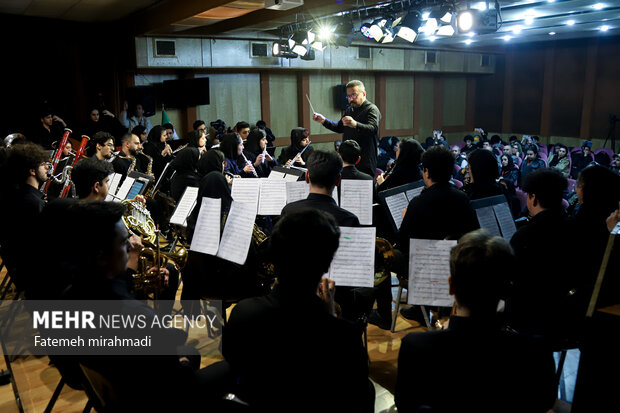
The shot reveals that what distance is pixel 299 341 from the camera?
143 cm

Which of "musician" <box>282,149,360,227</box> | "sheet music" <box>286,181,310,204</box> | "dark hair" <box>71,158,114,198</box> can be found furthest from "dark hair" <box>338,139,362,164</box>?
"dark hair" <box>71,158,114,198</box>

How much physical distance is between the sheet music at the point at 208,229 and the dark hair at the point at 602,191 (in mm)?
2131

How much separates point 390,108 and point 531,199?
1142 centimetres

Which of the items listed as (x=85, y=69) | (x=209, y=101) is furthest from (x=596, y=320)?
(x=85, y=69)

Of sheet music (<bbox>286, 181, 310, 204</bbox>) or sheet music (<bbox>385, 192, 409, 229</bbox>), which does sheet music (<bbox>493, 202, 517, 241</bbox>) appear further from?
sheet music (<bbox>286, 181, 310, 204</bbox>)

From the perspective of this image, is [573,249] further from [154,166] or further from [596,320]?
[154,166]

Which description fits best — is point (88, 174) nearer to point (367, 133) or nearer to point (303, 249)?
point (303, 249)

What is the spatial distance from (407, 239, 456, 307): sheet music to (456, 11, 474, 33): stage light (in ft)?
14.1

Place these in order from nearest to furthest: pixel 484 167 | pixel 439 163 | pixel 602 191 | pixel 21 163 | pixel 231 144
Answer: pixel 602 191 < pixel 439 163 < pixel 21 163 < pixel 484 167 < pixel 231 144

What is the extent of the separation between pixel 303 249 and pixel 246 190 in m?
2.03

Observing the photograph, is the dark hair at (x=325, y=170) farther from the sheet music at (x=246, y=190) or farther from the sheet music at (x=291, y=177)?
the sheet music at (x=291, y=177)

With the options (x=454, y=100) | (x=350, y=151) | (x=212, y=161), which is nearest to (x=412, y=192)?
(x=350, y=151)

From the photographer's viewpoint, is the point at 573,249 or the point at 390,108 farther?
the point at 390,108

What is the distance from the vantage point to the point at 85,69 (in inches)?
365
